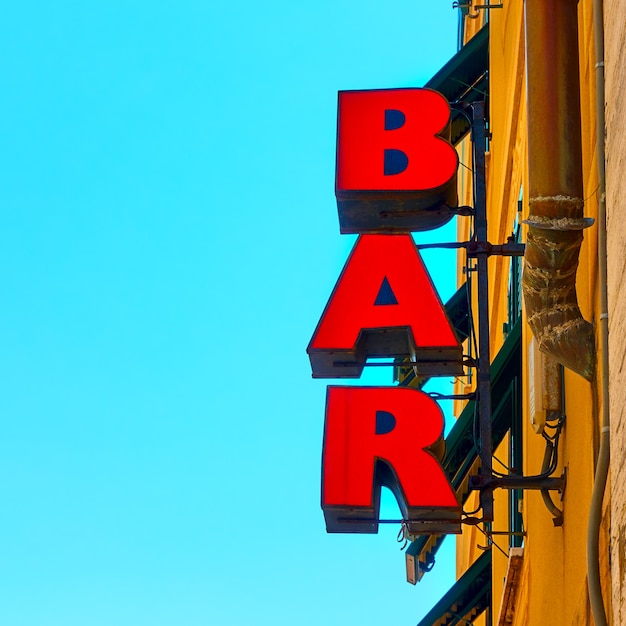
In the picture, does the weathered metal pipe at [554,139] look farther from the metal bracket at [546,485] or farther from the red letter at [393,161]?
the red letter at [393,161]

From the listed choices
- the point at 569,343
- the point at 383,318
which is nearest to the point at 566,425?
the point at 569,343

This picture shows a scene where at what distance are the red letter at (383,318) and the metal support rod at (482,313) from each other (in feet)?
0.78

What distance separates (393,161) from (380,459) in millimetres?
2104

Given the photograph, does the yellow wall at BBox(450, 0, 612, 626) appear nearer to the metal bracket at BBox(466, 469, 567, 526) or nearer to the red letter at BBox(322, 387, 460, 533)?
the metal bracket at BBox(466, 469, 567, 526)

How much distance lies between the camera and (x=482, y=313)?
8.79m

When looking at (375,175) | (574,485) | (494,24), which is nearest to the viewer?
(574,485)

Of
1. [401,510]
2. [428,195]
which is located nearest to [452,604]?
[401,510]

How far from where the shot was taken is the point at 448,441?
9617mm

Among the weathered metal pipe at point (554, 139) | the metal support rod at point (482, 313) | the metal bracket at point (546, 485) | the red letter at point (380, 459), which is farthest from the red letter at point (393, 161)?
the weathered metal pipe at point (554, 139)

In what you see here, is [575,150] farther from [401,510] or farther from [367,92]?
[367,92]

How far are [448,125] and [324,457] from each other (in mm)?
2595

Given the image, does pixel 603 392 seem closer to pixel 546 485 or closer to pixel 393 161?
pixel 546 485

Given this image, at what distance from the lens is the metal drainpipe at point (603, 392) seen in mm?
4902

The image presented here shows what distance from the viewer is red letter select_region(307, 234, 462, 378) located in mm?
8750
